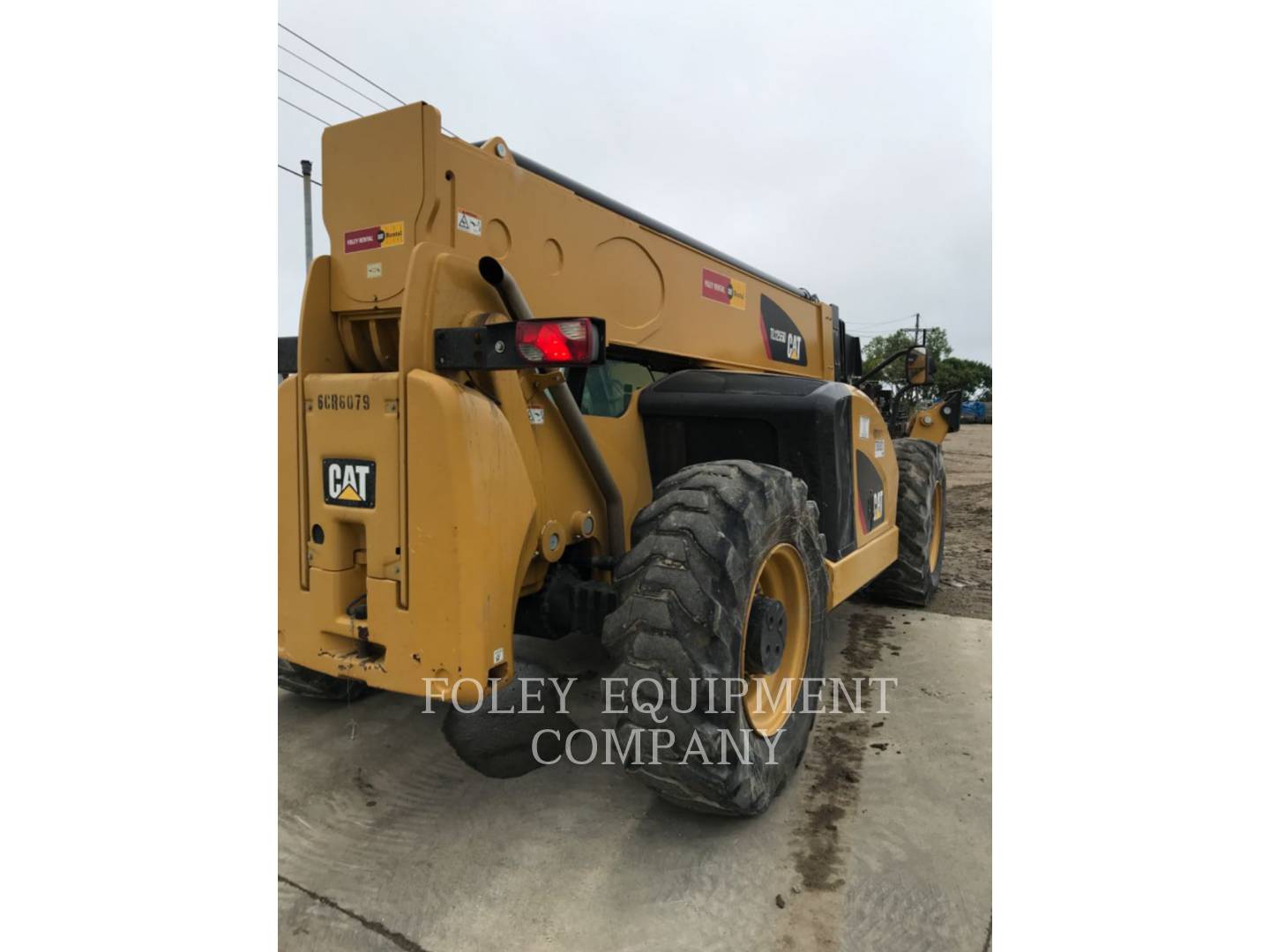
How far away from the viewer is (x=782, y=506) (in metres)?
3.03

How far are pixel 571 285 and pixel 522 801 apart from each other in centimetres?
224

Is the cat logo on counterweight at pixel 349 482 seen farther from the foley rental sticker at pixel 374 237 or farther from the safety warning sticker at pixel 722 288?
the safety warning sticker at pixel 722 288

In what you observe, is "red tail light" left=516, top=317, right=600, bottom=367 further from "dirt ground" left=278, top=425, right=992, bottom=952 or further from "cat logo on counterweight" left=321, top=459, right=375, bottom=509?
"dirt ground" left=278, top=425, right=992, bottom=952

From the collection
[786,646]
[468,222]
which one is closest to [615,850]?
[786,646]

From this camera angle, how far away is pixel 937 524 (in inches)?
262

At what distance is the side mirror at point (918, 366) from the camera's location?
6.48m

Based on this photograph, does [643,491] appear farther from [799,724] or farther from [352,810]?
[352,810]

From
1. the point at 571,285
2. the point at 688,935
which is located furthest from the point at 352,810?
the point at 571,285

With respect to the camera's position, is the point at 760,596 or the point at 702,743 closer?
the point at 702,743

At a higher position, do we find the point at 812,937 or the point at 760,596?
the point at 760,596

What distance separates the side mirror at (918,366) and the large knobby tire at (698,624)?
4.06m

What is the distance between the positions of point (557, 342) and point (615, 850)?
1860 millimetres

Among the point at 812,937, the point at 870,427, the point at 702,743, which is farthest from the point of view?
the point at 870,427

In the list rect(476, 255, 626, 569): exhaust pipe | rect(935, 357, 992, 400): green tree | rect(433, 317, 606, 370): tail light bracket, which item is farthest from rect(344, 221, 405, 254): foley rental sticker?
rect(935, 357, 992, 400): green tree
